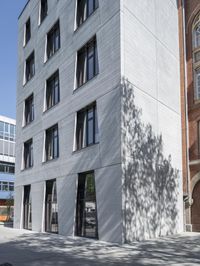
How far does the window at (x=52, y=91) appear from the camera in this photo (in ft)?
80.7

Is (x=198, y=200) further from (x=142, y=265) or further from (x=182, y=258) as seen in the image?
(x=142, y=265)

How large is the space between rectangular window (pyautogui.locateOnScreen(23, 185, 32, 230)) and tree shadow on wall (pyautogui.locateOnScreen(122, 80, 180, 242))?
11.1m

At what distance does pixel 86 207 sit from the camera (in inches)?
776

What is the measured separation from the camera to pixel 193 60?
22.5m

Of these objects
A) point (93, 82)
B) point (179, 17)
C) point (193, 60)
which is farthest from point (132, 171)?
point (179, 17)

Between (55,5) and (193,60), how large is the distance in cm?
976

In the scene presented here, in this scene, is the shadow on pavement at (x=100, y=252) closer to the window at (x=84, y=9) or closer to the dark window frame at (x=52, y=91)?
the dark window frame at (x=52, y=91)

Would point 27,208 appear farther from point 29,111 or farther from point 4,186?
point 4,186

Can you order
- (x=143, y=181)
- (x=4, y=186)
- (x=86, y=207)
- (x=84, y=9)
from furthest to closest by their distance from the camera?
(x=4, y=186) < (x=84, y=9) < (x=86, y=207) < (x=143, y=181)

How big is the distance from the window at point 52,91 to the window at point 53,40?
1.61m

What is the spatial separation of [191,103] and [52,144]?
9.13 metres

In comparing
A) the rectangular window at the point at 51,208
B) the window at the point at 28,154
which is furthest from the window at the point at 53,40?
the rectangular window at the point at 51,208

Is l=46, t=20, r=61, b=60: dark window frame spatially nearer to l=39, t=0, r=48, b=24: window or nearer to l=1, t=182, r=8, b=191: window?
l=39, t=0, r=48, b=24: window

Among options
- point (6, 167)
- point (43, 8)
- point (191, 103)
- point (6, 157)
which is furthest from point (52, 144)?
point (6, 167)
